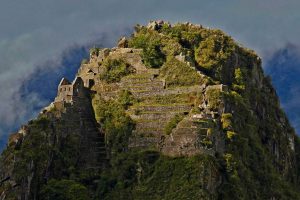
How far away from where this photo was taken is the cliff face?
14100 cm

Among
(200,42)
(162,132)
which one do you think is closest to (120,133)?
(162,132)

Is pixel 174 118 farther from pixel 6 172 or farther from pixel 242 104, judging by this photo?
pixel 6 172

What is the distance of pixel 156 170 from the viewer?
14175 centimetres

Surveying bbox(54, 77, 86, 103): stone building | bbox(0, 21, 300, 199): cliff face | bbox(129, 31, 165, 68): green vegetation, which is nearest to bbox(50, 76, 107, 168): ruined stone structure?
bbox(54, 77, 86, 103): stone building

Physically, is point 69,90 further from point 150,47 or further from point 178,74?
point 178,74

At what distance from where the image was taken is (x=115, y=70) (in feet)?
514

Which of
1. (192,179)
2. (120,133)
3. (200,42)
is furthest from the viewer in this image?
(200,42)

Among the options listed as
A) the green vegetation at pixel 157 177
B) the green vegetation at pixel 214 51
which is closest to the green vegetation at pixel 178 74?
the green vegetation at pixel 214 51

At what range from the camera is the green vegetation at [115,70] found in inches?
6147

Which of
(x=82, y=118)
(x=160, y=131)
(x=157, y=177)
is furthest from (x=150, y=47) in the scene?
(x=157, y=177)

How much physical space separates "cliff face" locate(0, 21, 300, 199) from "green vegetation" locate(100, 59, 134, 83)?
0.12 meters

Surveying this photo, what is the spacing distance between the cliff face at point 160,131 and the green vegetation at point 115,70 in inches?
4.7

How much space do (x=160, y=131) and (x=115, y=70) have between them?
557 inches

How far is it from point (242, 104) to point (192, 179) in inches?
653
